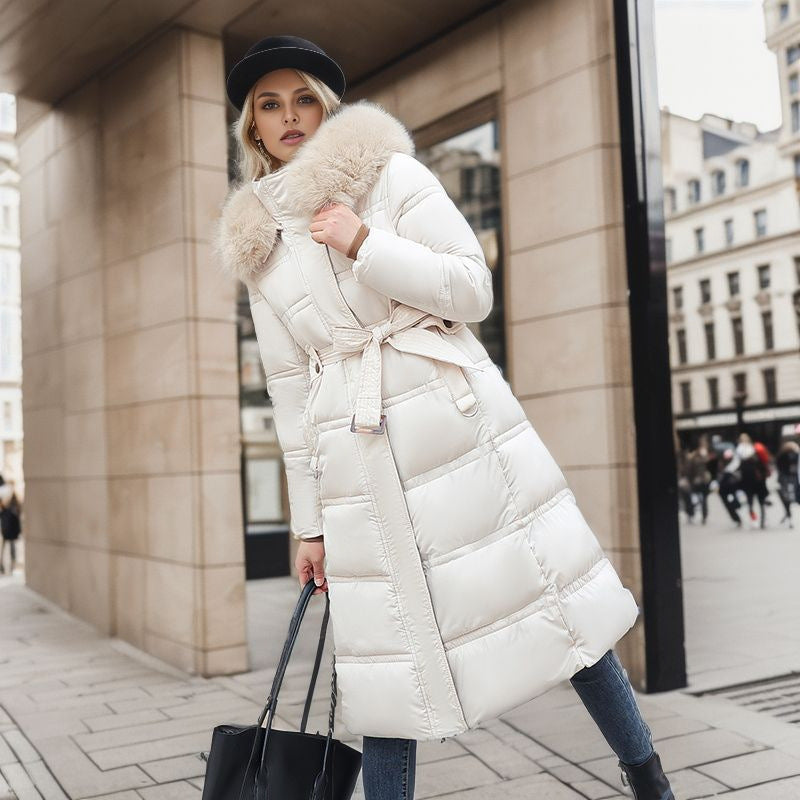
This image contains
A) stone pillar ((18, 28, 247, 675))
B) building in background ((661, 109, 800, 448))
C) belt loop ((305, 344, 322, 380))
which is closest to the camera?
belt loop ((305, 344, 322, 380))

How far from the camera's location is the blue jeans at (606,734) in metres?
2.08

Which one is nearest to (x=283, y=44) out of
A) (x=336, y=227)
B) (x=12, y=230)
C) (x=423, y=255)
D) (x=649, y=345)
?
(x=336, y=227)

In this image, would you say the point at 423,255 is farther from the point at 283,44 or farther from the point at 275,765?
the point at 275,765

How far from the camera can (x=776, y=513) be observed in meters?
4.12

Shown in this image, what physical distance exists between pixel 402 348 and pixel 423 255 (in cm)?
21

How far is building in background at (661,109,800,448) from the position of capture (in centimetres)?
404

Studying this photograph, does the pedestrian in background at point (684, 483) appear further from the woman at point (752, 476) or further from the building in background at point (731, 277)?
the woman at point (752, 476)

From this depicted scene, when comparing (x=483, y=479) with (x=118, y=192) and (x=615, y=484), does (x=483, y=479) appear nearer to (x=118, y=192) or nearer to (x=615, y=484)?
(x=615, y=484)

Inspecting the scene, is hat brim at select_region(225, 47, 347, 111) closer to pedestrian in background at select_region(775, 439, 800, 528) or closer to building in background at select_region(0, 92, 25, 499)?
pedestrian in background at select_region(775, 439, 800, 528)

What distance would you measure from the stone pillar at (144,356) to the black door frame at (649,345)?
2.17 m

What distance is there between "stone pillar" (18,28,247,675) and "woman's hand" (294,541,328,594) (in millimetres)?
2779

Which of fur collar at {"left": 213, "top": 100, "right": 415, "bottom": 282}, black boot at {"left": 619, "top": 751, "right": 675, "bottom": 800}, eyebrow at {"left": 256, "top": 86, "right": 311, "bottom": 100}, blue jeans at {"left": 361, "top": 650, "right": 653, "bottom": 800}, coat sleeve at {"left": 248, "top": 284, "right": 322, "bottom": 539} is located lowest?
black boot at {"left": 619, "top": 751, "right": 675, "bottom": 800}

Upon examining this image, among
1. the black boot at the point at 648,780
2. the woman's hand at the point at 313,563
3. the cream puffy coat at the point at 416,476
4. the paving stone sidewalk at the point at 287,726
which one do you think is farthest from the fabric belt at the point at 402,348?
the paving stone sidewalk at the point at 287,726

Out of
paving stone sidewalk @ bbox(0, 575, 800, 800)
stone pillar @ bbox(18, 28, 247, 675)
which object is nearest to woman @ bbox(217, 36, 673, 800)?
paving stone sidewalk @ bbox(0, 575, 800, 800)
